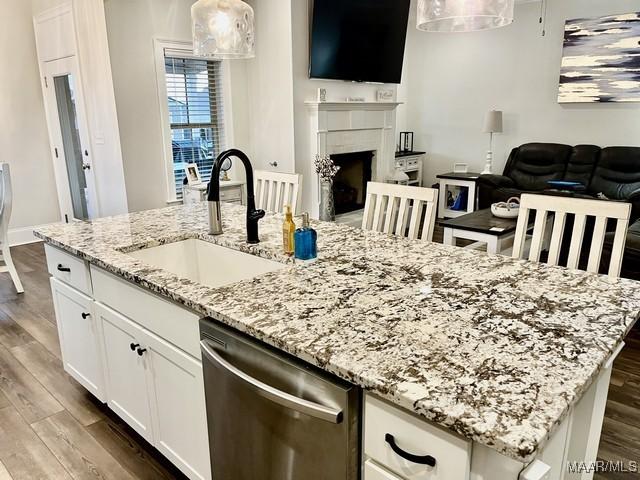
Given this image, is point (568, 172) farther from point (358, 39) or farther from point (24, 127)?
point (24, 127)

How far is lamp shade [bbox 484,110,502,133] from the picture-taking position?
6023 mm

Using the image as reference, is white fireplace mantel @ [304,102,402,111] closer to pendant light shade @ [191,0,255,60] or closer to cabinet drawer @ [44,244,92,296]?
pendant light shade @ [191,0,255,60]

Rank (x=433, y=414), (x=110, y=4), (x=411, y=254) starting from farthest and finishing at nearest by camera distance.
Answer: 1. (x=110, y=4)
2. (x=411, y=254)
3. (x=433, y=414)

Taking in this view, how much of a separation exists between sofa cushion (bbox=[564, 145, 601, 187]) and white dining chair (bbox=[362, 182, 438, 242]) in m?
3.90

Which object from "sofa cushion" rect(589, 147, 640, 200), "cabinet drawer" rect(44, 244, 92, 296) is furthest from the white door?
"sofa cushion" rect(589, 147, 640, 200)

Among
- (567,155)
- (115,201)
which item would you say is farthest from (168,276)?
(567,155)

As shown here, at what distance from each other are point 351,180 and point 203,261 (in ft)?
12.6

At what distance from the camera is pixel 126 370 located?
1.99m

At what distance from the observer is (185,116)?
498 cm

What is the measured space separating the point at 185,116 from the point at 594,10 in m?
4.80

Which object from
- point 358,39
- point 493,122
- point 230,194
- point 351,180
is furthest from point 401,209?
point 493,122

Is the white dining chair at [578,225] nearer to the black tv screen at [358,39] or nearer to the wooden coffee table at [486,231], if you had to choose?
the wooden coffee table at [486,231]

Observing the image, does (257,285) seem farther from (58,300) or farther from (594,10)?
(594,10)

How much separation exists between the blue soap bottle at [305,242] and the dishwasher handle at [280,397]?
1.79 ft
